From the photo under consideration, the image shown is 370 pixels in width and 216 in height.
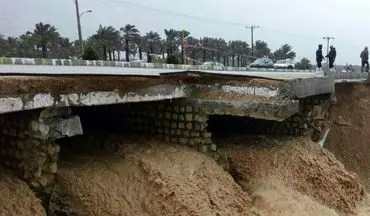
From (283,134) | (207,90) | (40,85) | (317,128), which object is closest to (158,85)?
(207,90)

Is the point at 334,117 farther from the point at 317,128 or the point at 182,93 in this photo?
the point at 182,93

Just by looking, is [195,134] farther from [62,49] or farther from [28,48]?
[62,49]

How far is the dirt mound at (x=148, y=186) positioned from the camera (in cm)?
666

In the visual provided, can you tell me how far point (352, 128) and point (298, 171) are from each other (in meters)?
8.84

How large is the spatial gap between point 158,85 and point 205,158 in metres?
1.62

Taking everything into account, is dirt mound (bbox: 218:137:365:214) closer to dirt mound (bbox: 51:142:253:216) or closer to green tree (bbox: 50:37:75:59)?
dirt mound (bbox: 51:142:253:216)

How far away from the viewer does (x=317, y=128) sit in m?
11.5

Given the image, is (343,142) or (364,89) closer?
(343,142)

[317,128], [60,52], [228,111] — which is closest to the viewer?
[228,111]

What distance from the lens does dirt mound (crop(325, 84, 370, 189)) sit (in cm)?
1544

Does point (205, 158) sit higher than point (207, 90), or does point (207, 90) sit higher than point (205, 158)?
point (207, 90)

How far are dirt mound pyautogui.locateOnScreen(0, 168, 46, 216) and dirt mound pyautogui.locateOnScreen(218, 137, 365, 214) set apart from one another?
13.2 ft

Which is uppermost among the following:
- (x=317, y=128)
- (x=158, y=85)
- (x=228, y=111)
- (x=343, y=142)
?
(x=158, y=85)

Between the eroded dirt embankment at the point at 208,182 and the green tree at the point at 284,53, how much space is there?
6040 cm
